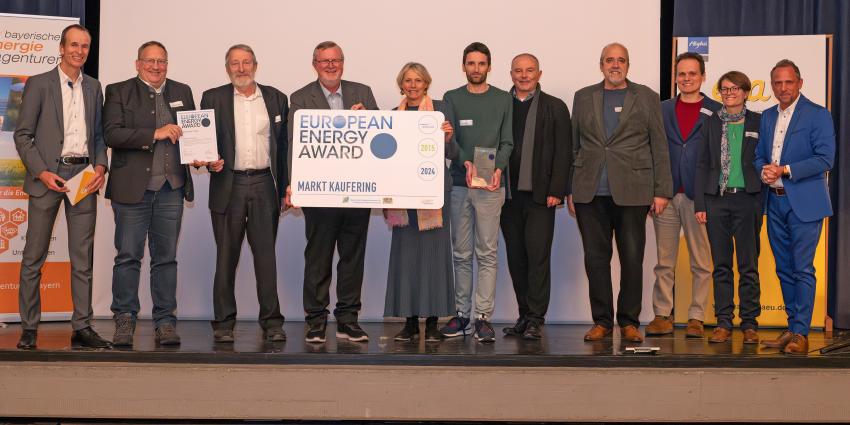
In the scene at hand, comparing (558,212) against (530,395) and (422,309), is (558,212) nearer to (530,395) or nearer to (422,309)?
(422,309)

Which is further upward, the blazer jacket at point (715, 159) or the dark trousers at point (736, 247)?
the blazer jacket at point (715, 159)

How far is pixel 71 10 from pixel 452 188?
10.9 feet

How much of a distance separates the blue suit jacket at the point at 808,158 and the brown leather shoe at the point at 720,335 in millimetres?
824

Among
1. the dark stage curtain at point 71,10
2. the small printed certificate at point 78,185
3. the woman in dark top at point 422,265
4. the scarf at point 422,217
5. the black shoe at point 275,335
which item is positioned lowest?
the black shoe at point 275,335

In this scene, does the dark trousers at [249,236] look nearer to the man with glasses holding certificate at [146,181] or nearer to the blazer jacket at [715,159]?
the man with glasses holding certificate at [146,181]

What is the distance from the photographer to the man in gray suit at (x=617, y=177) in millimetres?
5012

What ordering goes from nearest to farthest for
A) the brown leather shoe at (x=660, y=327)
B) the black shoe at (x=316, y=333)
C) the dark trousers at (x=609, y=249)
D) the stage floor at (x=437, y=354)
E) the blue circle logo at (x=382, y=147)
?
the stage floor at (x=437, y=354) < the blue circle logo at (x=382, y=147) < the black shoe at (x=316, y=333) < the dark trousers at (x=609, y=249) < the brown leather shoe at (x=660, y=327)

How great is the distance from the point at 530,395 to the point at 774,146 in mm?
1964

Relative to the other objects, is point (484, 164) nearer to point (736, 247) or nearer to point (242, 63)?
point (242, 63)

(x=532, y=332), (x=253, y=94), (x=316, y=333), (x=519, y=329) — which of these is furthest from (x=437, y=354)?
(x=253, y=94)

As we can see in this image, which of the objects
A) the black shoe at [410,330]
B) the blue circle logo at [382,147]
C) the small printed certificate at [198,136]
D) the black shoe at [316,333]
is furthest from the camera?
the black shoe at [410,330]

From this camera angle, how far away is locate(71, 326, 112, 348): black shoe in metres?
4.57

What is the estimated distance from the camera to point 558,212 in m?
6.33

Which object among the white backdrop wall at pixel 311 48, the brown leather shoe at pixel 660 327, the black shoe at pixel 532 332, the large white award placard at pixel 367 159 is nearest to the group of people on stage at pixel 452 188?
the black shoe at pixel 532 332
